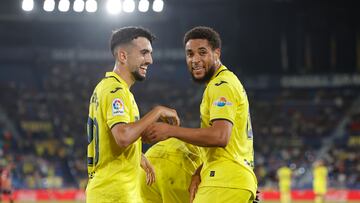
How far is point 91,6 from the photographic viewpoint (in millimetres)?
25219

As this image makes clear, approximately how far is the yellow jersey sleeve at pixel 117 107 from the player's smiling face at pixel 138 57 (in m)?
0.31

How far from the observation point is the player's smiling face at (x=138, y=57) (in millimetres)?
5516

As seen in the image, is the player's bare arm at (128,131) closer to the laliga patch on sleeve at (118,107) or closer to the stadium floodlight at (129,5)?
the laliga patch on sleeve at (118,107)

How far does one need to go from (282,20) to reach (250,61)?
9.72 feet

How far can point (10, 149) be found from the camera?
31188mm

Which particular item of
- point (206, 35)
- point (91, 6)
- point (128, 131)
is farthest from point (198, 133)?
point (91, 6)

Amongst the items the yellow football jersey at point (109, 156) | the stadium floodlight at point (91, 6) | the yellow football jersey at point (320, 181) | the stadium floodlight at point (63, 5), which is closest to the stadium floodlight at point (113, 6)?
the stadium floodlight at point (91, 6)

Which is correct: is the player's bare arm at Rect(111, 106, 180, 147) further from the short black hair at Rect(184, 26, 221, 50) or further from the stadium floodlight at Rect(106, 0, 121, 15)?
the stadium floodlight at Rect(106, 0, 121, 15)

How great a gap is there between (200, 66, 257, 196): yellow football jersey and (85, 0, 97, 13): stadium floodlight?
66.2ft

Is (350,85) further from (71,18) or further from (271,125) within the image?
(71,18)

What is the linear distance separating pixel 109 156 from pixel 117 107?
0.43m

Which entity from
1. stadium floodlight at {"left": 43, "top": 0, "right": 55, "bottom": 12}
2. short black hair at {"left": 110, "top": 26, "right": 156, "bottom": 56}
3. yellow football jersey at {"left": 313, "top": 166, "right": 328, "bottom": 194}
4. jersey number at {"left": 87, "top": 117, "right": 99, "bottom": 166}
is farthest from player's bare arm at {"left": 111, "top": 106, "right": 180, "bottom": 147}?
stadium floodlight at {"left": 43, "top": 0, "right": 55, "bottom": 12}

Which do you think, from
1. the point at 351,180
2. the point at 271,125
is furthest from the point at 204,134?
the point at 271,125

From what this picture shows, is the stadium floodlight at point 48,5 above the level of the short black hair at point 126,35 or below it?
above
